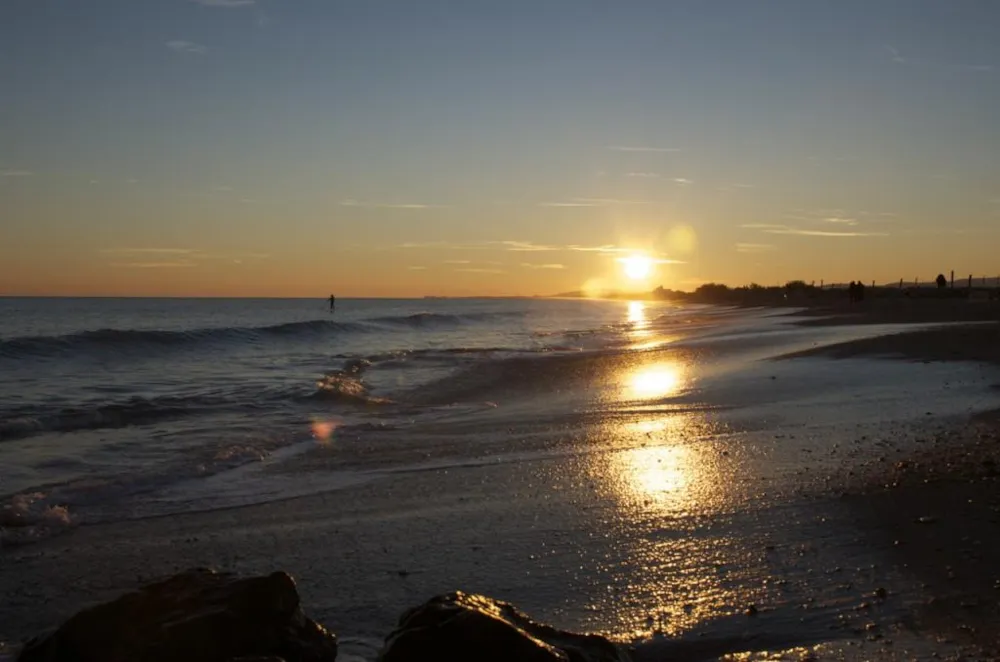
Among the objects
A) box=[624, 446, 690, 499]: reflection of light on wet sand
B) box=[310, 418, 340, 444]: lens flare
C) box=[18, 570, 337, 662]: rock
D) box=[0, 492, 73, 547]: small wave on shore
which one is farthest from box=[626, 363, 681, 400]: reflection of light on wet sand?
box=[18, 570, 337, 662]: rock

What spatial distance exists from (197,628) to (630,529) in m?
3.83

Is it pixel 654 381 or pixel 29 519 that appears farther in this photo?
pixel 654 381

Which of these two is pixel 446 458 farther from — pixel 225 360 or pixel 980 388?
pixel 225 360

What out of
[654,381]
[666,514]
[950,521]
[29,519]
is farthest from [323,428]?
[950,521]

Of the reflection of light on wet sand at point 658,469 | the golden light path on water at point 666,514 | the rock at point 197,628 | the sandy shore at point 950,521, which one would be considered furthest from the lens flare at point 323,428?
the rock at point 197,628

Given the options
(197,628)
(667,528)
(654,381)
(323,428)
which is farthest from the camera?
(654,381)

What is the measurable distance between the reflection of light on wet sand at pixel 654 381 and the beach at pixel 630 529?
2612mm

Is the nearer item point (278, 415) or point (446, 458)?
point (446, 458)

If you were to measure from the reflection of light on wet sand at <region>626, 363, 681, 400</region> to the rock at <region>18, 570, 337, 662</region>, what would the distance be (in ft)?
39.9

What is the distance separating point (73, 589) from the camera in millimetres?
6012

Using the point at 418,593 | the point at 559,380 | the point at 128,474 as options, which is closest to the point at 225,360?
the point at 559,380

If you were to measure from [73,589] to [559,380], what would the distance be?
1483cm

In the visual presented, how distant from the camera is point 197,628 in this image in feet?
13.5

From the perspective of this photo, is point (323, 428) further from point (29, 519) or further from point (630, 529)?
point (630, 529)
